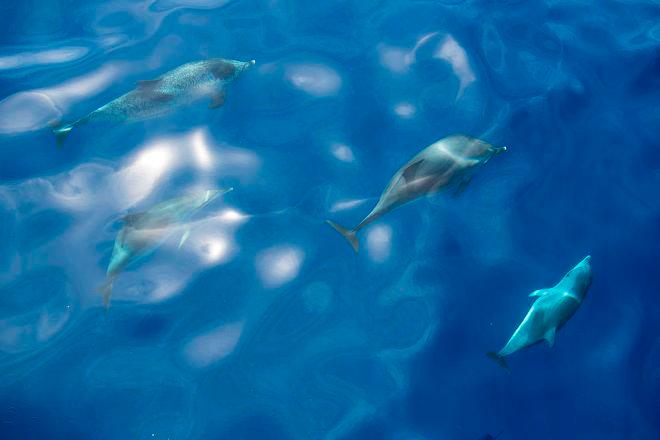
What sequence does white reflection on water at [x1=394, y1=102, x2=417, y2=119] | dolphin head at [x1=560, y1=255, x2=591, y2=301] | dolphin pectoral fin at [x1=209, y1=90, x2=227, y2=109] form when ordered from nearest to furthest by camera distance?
dolphin head at [x1=560, y1=255, x2=591, y2=301]
dolphin pectoral fin at [x1=209, y1=90, x2=227, y2=109]
white reflection on water at [x1=394, y1=102, x2=417, y2=119]

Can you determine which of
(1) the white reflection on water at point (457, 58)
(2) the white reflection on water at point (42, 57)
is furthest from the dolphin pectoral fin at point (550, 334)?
(2) the white reflection on water at point (42, 57)

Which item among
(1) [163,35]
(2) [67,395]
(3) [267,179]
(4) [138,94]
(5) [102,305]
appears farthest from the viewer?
(1) [163,35]

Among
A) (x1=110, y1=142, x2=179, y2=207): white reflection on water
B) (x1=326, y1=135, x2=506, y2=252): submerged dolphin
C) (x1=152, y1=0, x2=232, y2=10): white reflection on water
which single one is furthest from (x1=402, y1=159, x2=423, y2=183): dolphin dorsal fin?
(x1=152, y1=0, x2=232, y2=10): white reflection on water

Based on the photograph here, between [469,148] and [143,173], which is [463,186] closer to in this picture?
[469,148]

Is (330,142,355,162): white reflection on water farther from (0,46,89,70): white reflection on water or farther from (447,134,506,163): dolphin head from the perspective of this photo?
(0,46,89,70): white reflection on water

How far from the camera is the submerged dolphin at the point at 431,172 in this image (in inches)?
135

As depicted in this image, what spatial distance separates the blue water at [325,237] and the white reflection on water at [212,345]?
0.5 inches

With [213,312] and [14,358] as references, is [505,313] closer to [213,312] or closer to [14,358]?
[213,312]

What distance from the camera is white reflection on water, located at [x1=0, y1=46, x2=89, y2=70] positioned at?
16.7 ft

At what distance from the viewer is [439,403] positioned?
3742mm

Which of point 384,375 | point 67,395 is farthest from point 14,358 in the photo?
point 384,375

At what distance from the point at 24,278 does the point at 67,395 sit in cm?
108

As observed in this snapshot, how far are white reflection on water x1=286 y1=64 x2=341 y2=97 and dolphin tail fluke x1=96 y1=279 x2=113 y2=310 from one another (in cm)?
276

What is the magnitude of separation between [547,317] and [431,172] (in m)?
1.39
